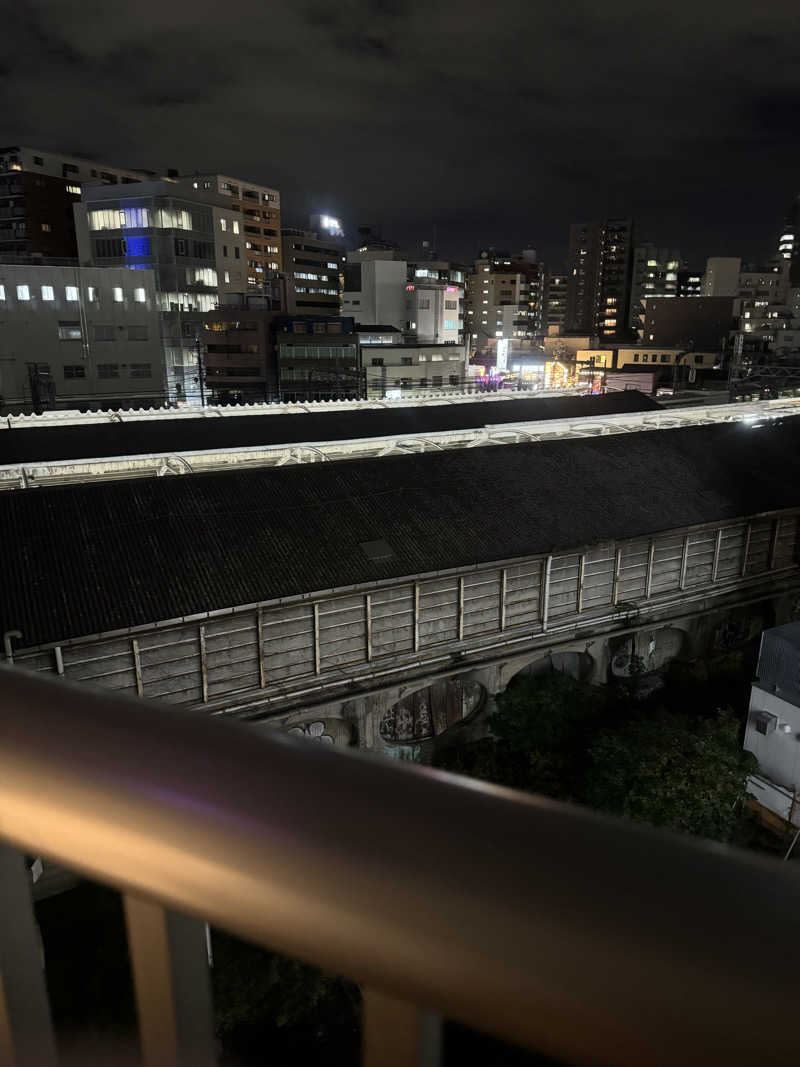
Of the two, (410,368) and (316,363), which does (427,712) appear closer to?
(316,363)

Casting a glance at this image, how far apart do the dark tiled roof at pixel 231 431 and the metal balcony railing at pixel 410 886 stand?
16921mm

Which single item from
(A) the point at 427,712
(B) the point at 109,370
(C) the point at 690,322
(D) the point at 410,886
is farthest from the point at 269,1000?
(C) the point at 690,322

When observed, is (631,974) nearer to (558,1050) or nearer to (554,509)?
→ (558,1050)

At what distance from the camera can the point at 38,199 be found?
164ft

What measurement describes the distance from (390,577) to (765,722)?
20.6ft

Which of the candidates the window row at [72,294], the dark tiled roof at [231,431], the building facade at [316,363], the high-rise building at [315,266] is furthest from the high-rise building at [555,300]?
the dark tiled roof at [231,431]

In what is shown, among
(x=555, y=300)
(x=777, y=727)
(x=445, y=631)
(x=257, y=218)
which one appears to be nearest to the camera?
(x=777, y=727)

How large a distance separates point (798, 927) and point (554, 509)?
13783mm

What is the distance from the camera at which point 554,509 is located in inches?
552

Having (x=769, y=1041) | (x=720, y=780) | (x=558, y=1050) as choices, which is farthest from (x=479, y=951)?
(x=720, y=780)

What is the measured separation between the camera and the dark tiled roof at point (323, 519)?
1005 centimetres

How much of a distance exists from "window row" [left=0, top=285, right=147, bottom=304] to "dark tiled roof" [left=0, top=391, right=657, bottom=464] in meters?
15.8

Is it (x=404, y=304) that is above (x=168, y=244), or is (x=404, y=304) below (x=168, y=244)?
below

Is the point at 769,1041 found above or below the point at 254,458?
above
